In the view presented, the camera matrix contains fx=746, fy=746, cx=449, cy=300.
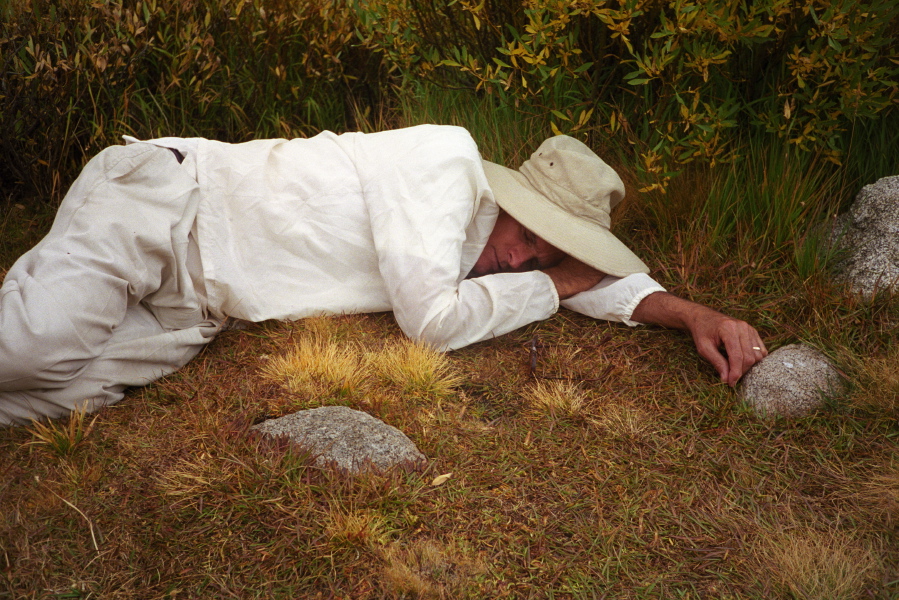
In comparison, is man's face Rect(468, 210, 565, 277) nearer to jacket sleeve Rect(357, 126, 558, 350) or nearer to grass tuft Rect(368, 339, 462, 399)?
jacket sleeve Rect(357, 126, 558, 350)

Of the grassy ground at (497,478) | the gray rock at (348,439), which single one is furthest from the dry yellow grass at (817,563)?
the gray rock at (348,439)

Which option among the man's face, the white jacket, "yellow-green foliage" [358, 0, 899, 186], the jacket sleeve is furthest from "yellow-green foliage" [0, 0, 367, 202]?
the man's face

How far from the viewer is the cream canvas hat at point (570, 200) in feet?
9.97

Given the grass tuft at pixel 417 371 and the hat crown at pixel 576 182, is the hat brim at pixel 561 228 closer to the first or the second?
the hat crown at pixel 576 182

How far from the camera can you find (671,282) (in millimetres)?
3467

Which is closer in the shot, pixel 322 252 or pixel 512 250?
pixel 322 252

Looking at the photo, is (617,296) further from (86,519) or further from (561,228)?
(86,519)

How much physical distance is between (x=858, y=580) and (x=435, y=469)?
1.29m

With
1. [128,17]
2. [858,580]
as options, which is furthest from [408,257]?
[128,17]

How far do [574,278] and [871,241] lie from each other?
129cm

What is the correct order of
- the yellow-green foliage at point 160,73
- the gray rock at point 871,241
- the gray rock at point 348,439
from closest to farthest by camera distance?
the gray rock at point 348,439 → the gray rock at point 871,241 → the yellow-green foliage at point 160,73

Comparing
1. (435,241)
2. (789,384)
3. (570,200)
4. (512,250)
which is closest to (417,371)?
(435,241)

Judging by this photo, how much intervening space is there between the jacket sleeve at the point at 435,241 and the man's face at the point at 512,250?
Answer: 17 centimetres

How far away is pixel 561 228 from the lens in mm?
3057
